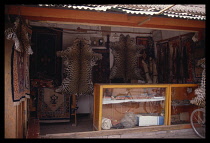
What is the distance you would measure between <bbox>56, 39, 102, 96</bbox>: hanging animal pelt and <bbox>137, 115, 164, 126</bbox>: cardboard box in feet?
4.58

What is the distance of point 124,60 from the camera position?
245 inches

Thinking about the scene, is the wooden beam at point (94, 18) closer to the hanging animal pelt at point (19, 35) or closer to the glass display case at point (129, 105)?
the hanging animal pelt at point (19, 35)

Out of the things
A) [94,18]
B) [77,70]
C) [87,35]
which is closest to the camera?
[94,18]

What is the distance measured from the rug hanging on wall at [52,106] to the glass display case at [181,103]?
114 inches

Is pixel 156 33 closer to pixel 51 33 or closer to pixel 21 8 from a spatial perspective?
pixel 51 33

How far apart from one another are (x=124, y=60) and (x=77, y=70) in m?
1.69

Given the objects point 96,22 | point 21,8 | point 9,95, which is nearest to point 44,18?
point 21,8

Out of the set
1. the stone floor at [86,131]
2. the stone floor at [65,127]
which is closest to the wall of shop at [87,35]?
the stone floor at [65,127]

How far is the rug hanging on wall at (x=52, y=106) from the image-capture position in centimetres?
572

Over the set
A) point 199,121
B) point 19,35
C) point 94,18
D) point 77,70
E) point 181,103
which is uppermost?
point 94,18

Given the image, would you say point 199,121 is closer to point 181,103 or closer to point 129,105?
point 181,103

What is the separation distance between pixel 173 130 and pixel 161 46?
333 cm

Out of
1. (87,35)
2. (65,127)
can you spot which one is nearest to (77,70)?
(65,127)

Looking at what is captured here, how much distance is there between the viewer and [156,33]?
7.42 meters
